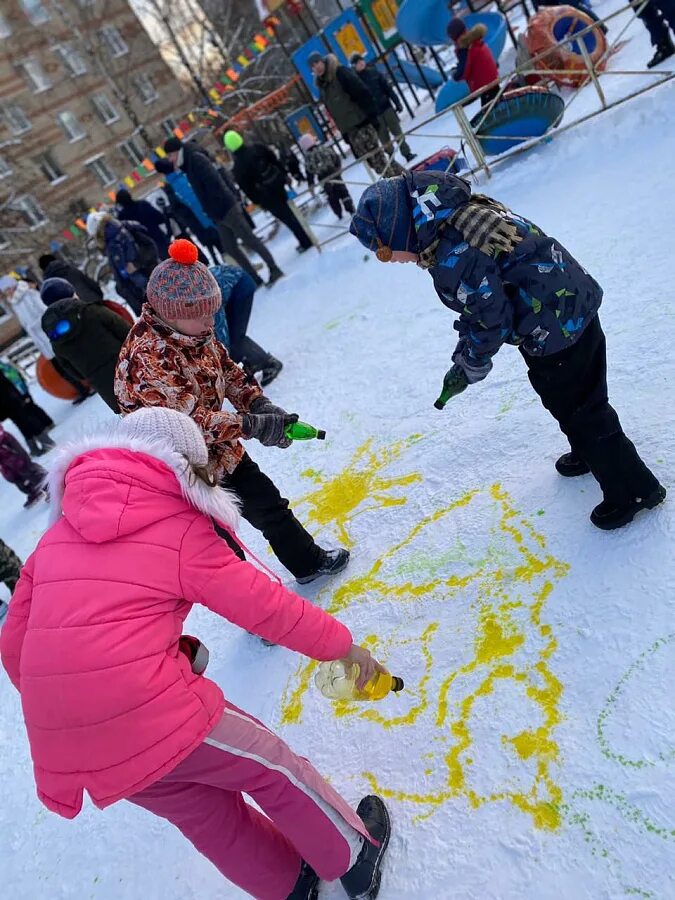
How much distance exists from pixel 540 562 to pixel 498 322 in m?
0.99

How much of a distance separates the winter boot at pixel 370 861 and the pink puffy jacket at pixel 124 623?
2.31 ft

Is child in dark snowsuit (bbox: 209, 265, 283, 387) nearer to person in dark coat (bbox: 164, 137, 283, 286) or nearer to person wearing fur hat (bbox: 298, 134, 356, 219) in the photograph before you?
person in dark coat (bbox: 164, 137, 283, 286)

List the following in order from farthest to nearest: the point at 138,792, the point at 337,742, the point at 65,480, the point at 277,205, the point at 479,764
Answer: the point at 277,205 < the point at 337,742 < the point at 479,764 < the point at 65,480 < the point at 138,792

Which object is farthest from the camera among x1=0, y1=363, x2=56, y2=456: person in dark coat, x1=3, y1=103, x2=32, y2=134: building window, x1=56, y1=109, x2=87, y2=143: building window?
x1=56, y1=109, x2=87, y2=143: building window

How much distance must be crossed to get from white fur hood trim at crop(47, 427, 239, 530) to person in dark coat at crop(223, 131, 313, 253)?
21.4 ft

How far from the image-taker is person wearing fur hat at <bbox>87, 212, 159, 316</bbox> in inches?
240

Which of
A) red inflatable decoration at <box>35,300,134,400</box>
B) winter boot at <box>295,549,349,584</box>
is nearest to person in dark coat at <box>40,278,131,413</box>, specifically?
winter boot at <box>295,549,349,584</box>

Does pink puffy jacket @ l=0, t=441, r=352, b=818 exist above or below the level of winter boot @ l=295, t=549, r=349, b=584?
above

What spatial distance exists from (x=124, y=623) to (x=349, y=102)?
7763 millimetres

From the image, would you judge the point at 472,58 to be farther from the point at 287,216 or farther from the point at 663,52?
the point at 287,216

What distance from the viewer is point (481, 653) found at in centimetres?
215

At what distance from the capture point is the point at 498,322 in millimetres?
1901

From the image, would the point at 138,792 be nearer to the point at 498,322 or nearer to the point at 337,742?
the point at 337,742

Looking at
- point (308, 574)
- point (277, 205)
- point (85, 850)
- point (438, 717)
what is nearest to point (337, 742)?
point (438, 717)
